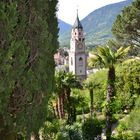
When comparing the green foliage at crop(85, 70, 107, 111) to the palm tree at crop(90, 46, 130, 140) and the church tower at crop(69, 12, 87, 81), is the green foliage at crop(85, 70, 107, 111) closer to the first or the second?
the palm tree at crop(90, 46, 130, 140)

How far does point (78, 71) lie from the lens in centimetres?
9762

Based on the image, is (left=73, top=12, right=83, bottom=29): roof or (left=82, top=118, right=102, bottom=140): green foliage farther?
(left=73, top=12, right=83, bottom=29): roof

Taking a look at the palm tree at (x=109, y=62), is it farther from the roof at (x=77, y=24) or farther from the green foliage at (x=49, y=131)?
the roof at (x=77, y=24)

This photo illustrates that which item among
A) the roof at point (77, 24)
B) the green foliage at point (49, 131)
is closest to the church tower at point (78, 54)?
the roof at point (77, 24)

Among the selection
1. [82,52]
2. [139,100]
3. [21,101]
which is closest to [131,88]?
[139,100]

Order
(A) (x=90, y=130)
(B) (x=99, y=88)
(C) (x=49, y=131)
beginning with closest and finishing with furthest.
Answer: (C) (x=49, y=131), (A) (x=90, y=130), (B) (x=99, y=88)

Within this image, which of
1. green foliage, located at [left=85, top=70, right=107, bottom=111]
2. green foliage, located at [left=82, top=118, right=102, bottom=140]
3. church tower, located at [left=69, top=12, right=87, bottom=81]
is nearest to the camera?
green foliage, located at [left=82, top=118, right=102, bottom=140]

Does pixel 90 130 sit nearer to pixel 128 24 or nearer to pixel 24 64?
pixel 24 64

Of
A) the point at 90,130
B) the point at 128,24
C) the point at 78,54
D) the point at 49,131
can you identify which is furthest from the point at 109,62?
the point at 78,54

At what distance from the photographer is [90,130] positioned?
29531 millimetres

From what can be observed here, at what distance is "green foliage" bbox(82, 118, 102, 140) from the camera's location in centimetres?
2919

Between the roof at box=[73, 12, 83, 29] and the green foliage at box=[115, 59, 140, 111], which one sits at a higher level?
the roof at box=[73, 12, 83, 29]

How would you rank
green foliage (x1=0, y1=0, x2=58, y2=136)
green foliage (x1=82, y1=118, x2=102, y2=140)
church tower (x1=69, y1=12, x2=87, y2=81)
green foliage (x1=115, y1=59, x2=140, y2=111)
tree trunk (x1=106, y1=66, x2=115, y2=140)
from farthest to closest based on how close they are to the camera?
1. church tower (x1=69, y1=12, x2=87, y2=81)
2. green foliage (x1=115, y1=59, x2=140, y2=111)
3. green foliage (x1=82, y1=118, x2=102, y2=140)
4. tree trunk (x1=106, y1=66, x2=115, y2=140)
5. green foliage (x1=0, y1=0, x2=58, y2=136)

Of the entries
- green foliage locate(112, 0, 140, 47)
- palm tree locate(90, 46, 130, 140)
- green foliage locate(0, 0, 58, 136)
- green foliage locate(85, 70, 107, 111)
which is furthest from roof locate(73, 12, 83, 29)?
green foliage locate(0, 0, 58, 136)
